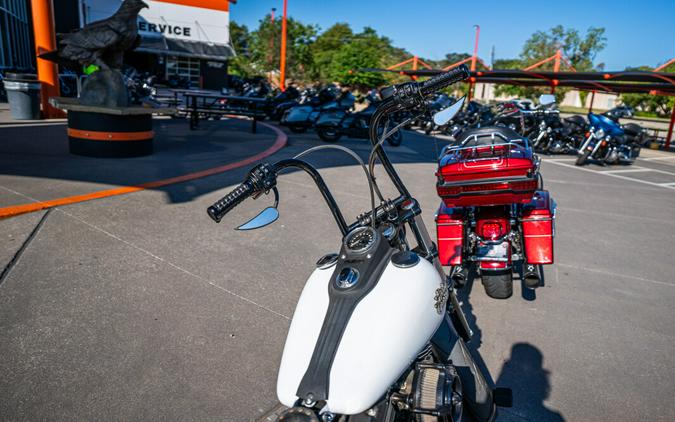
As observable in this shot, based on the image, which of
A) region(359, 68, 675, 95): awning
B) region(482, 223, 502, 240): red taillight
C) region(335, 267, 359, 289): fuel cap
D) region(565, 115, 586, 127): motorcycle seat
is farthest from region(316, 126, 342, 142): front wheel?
region(335, 267, 359, 289): fuel cap

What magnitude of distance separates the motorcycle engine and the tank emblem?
0.19 m

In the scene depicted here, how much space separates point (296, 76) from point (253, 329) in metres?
40.2

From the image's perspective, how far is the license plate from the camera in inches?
146

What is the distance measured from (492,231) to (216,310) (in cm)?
225

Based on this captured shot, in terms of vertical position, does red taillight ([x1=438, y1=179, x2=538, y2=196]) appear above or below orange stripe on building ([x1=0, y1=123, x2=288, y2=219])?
above

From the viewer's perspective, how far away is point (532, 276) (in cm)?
370

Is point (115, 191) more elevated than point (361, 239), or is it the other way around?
point (361, 239)

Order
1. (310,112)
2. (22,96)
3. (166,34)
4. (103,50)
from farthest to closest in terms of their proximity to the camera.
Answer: (166,34) < (310,112) < (22,96) < (103,50)

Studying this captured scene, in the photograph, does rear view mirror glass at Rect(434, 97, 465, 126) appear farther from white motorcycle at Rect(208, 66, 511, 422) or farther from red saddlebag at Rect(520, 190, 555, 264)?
red saddlebag at Rect(520, 190, 555, 264)

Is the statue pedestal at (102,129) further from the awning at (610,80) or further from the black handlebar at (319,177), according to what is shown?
the awning at (610,80)

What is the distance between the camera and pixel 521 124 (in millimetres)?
8000

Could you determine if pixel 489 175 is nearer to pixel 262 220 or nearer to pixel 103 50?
pixel 262 220

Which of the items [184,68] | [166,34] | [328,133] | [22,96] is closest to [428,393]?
[328,133]

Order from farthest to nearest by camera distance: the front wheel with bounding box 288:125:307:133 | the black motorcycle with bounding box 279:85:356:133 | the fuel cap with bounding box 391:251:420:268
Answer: the front wheel with bounding box 288:125:307:133 → the black motorcycle with bounding box 279:85:356:133 → the fuel cap with bounding box 391:251:420:268
